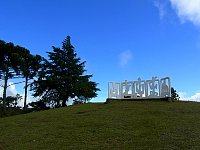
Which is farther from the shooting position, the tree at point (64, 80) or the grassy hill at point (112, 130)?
the tree at point (64, 80)

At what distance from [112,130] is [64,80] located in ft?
79.7

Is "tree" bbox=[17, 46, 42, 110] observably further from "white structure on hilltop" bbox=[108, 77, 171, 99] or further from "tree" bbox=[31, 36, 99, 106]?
"white structure on hilltop" bbox=[108, 77, 171, 99]

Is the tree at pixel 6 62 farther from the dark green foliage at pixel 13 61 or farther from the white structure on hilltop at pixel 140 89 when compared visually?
the white structure on hilltop at pixel 140 89

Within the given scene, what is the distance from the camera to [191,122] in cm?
1536

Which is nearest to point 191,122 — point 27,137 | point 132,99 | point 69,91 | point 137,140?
point 137,140

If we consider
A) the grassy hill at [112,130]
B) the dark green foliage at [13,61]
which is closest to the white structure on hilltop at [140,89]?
the grassy hill at [112,130]

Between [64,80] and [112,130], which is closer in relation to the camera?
[112,130]

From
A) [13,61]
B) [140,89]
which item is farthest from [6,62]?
[140,89]

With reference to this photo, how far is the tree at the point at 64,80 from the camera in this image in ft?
126

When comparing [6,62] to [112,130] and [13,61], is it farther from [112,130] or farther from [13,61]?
[112,130]

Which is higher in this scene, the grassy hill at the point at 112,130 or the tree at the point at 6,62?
the tree at the point at 6,62

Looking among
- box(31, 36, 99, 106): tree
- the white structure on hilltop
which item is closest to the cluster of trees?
box(31, 36, 99, 106): tree

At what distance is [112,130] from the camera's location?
14.4 metres

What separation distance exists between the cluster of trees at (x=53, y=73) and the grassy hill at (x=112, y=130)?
18.9 metres
